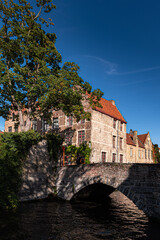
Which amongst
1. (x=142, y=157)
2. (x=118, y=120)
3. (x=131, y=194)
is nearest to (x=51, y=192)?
(x=131, y=194)

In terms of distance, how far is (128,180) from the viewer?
432 inches

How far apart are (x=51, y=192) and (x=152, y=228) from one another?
9.30m

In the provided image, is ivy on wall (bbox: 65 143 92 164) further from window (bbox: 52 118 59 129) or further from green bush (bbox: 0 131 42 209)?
green bush (bbox: 0 131 42 209)

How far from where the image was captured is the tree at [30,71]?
49.9ft

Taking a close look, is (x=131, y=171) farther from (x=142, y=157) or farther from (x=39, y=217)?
(x=142, y=157)

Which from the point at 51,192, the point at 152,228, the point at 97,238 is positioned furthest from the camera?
the point at 51,192

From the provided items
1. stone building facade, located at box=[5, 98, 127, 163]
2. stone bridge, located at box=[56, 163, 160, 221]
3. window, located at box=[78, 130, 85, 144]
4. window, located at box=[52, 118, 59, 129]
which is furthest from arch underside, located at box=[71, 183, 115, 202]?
window, located at box=[52, 118, 59, 129]

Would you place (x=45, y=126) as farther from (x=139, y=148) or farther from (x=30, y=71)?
(x=139, y=148)

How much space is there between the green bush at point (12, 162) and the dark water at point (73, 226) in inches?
47.7

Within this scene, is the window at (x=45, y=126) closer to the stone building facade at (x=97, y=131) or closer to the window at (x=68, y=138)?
the stone building facade at (x=97, y=131)

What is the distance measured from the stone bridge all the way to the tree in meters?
4.93

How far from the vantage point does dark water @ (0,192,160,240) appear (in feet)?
25.9

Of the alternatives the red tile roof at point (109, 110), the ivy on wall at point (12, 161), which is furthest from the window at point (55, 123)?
the ivy on wall at point (12, 161)

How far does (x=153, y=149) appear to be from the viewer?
38.2m
